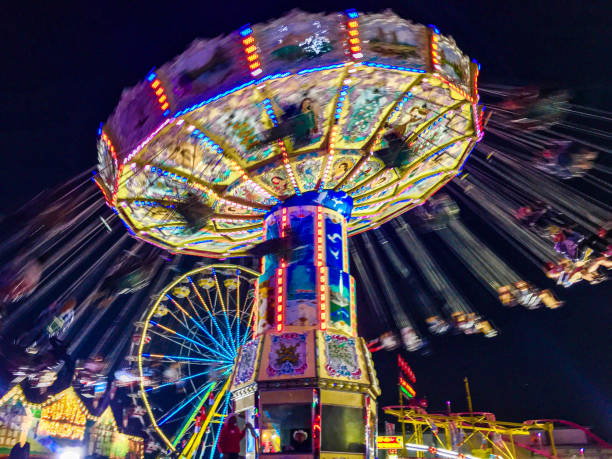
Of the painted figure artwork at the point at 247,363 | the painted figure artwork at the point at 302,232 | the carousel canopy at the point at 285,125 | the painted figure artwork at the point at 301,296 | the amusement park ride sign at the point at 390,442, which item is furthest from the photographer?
the amusement park ride sign at the point at 390,442

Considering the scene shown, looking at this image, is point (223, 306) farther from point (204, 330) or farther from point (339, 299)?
point (339, 299)

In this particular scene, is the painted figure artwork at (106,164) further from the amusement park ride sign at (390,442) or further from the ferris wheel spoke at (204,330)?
the amusement park ride sign at (390,442)

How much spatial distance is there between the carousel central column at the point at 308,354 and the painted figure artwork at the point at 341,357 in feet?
0.08

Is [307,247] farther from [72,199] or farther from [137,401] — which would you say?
[137,401]

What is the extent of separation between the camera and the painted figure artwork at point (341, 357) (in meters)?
11.0

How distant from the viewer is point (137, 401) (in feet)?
59.9

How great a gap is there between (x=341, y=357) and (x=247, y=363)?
2.39 meters

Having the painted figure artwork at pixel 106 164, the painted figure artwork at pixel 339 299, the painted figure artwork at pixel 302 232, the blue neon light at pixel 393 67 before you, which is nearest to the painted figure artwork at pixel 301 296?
the painted figure artwork at pixel 302 232

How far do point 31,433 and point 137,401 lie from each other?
23.1ft

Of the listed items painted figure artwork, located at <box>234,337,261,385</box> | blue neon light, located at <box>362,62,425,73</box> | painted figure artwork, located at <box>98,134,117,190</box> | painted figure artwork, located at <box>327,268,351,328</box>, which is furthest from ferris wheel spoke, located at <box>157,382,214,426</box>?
blue neon light, located at <box>362,62,425,73</box>

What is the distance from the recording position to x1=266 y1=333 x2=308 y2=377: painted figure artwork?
11.0 metres

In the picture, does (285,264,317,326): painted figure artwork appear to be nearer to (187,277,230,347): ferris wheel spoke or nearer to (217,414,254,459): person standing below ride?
(217,414,254,459): person standing below ride

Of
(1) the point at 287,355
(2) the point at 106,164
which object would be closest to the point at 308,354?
(1) the point at 287,355

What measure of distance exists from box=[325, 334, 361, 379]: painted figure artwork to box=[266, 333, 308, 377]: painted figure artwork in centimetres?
59
